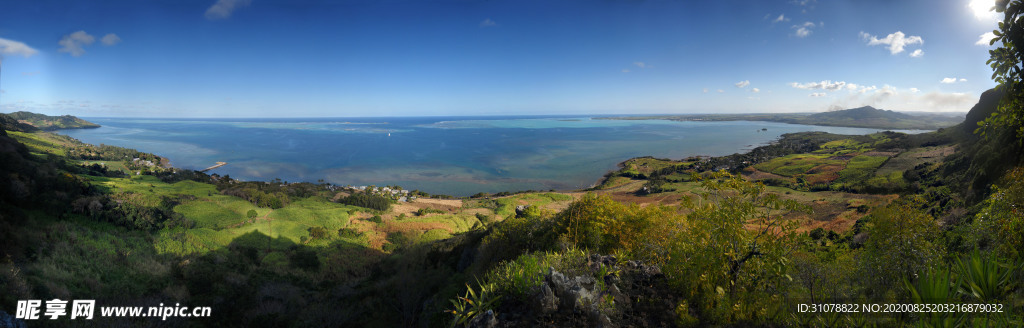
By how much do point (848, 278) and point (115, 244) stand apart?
→ 76.1ft

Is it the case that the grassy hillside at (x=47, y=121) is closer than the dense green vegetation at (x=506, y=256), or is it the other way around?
the dense green vegetation at (x=506, y=256)

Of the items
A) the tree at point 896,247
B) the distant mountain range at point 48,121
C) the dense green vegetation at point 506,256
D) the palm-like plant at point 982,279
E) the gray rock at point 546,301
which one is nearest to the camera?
the palm-like plant at point 982,279

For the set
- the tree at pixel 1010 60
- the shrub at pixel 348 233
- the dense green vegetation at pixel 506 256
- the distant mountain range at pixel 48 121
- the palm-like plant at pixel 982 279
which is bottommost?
the shrub at pixel 348 233

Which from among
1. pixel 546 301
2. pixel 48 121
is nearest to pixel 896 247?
pixel 546 301

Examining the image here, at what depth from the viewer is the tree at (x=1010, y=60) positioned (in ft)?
9.86

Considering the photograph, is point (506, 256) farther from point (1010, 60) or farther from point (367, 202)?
point (367, 202)

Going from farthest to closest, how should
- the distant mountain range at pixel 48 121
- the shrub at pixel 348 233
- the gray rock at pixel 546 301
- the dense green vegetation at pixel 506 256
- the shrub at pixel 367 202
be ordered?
1. the distant mountain range at pixel 48 121
2. the shrub at pixel 367 202
3. the shrub at pixel 348 233
4. the gray rock at pixel 546 301
5. the dense green vegetation at pixel 506 256

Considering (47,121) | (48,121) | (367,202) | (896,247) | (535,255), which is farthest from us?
Answer: (48,121)

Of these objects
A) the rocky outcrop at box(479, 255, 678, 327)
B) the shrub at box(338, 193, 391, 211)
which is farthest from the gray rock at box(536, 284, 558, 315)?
the shrub at box(338, 193, 391, 211)

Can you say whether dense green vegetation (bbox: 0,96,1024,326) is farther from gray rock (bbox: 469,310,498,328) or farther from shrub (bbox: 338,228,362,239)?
shrub (bbox: 338,228,362,239)

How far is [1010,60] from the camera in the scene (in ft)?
10.0

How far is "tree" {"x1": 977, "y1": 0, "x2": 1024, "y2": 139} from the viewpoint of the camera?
9.86 feet

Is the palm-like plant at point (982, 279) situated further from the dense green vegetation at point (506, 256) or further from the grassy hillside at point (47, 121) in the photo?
the grassy hillside at point (47, 121)

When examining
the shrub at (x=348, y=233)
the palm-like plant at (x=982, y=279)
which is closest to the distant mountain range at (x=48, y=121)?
the shrub at (x=348, y=233)
